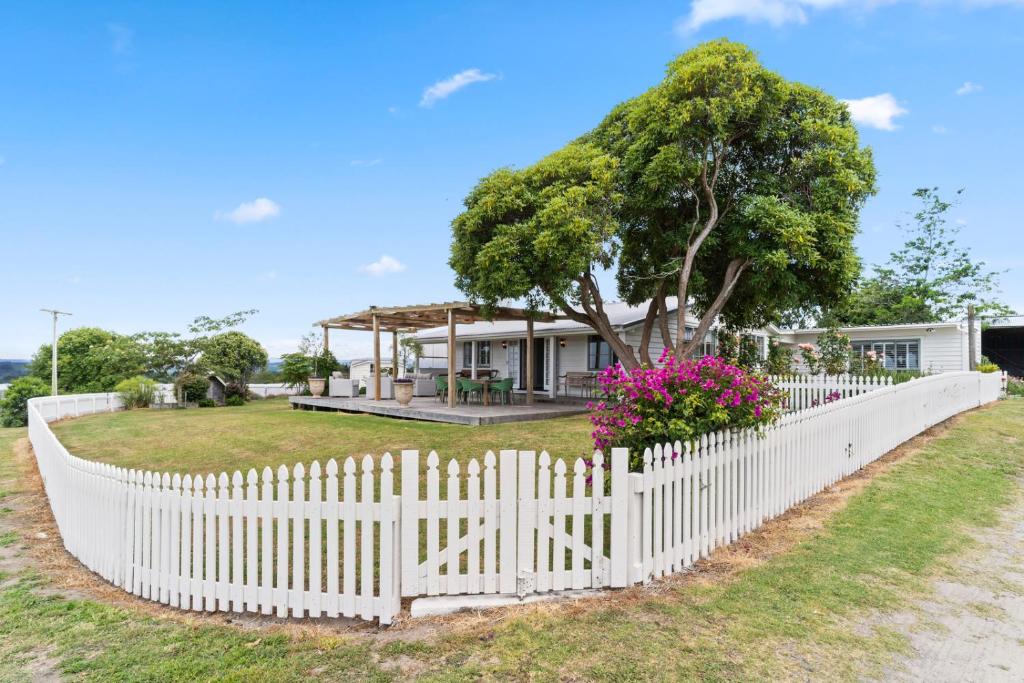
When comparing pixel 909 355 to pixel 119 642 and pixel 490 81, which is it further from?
pixel 119 642

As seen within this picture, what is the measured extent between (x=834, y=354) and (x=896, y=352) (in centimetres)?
805

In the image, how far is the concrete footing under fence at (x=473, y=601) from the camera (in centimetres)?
346

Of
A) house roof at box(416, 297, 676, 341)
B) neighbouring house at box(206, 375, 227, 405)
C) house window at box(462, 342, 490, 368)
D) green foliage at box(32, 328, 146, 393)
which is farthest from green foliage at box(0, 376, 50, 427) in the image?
house window at box(462, 342, 490, 368)

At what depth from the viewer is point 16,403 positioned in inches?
788

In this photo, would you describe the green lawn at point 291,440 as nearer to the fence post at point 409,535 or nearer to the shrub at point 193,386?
A: the fence post at point 409,535

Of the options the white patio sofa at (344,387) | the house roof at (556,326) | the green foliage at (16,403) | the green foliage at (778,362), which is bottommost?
the green foliage at (16,403)

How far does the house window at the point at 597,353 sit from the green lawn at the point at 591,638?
1392cm

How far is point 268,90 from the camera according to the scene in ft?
52.0

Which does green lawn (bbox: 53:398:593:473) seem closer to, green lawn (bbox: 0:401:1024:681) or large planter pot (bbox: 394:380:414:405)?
large planter pot (bbox: 394:380:414:405)

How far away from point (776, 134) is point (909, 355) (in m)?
14.9

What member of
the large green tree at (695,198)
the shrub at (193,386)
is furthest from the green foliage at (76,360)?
the large green tree at (695,198)

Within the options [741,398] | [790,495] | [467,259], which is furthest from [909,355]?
[741,398]

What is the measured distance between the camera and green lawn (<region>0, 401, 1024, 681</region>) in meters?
2.79

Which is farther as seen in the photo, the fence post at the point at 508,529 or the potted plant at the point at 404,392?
the potted plant at the point at 404,392
